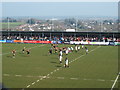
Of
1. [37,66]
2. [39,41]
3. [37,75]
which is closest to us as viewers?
[37,75]

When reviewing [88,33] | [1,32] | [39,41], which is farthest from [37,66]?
[1,32]

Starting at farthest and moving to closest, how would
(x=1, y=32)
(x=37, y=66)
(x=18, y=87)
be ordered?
(x=1, y=32)
(x=37, y=66)
(x=18, y=87)

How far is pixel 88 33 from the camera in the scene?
69875mm

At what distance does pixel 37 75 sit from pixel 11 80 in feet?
9.85

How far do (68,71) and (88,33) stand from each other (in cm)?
4316

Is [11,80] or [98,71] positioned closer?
[11,80]

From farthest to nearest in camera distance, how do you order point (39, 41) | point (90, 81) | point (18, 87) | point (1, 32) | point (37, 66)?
1. point (1, 32)
2. point (39, 41)
3. point (37, 66)
4. point (90, 81)
5. point (18, 87)

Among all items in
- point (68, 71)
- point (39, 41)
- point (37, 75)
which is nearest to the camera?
point (37, 75)

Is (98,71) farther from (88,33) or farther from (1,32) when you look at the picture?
(1,32)

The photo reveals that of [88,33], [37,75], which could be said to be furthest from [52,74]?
[88,33]

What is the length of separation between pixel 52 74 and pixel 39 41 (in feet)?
128

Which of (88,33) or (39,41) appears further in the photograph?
(88,33)

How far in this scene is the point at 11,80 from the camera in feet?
75.9

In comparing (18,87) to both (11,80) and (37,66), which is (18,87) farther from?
(37,66)
